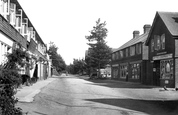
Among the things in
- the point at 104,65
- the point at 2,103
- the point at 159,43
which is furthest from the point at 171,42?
the point at 104,65

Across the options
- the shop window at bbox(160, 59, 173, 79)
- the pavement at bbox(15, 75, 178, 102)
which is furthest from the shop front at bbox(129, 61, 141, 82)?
the pavement at bbox(15, 75, 178, 102)

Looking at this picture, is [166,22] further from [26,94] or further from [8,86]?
[8,86]

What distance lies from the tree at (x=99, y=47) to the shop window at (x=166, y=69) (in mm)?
33705

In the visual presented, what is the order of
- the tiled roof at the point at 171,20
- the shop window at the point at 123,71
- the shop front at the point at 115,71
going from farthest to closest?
the shop front at the point at 115,71, the shop window at the point at 123,71, the tiled roof at the point at 171,20

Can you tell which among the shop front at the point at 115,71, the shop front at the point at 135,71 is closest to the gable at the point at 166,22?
the shop front at the point at 135,71

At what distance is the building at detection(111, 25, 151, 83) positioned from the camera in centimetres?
3506

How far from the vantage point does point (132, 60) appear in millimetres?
39594

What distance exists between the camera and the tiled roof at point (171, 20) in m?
25.1

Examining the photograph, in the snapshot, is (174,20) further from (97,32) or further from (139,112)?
(97,32)

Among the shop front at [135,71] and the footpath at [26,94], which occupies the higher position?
the shop front at [135,71]

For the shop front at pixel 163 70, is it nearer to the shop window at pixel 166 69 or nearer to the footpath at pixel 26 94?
the shop window at pixel 166 69

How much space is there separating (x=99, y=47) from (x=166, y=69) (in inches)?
1409

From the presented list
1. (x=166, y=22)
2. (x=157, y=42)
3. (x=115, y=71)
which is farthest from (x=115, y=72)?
(x=166, y=22)

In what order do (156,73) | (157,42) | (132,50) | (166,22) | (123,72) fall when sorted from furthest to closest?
(123,72) < (132,50) < (156,73) < (157,42) < (166,22)
